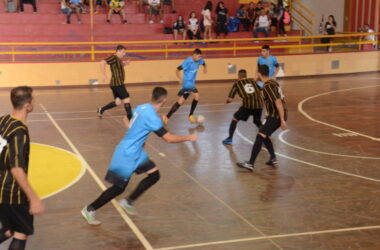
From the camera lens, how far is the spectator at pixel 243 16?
29172 millimetres

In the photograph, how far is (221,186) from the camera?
9.43m

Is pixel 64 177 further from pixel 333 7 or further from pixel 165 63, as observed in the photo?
pixel 333 7

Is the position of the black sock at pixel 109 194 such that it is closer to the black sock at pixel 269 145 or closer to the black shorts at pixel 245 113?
the black sock at pixel 269 145

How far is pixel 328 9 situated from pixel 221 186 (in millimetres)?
29868

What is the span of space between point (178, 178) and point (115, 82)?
600 centimetres

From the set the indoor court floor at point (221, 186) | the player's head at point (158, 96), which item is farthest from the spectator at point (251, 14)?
the player's head at point (158, 96)

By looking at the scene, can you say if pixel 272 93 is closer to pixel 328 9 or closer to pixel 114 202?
pixel 114 202

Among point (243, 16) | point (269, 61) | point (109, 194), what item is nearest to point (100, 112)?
point (269, 61)

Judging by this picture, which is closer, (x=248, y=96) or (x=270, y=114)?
(x=270, y=114)

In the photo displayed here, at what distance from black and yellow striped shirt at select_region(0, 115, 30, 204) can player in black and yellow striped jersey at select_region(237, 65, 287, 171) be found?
18.2 ft

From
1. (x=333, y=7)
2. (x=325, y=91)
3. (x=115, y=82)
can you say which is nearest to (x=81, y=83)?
(x=115, y=82)

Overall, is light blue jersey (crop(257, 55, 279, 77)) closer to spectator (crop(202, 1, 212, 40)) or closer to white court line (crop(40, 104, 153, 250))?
white court line (crop(40, 104, 153, 250))

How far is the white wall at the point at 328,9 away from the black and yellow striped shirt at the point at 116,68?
78.2ft

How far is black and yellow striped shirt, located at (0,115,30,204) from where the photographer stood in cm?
520
